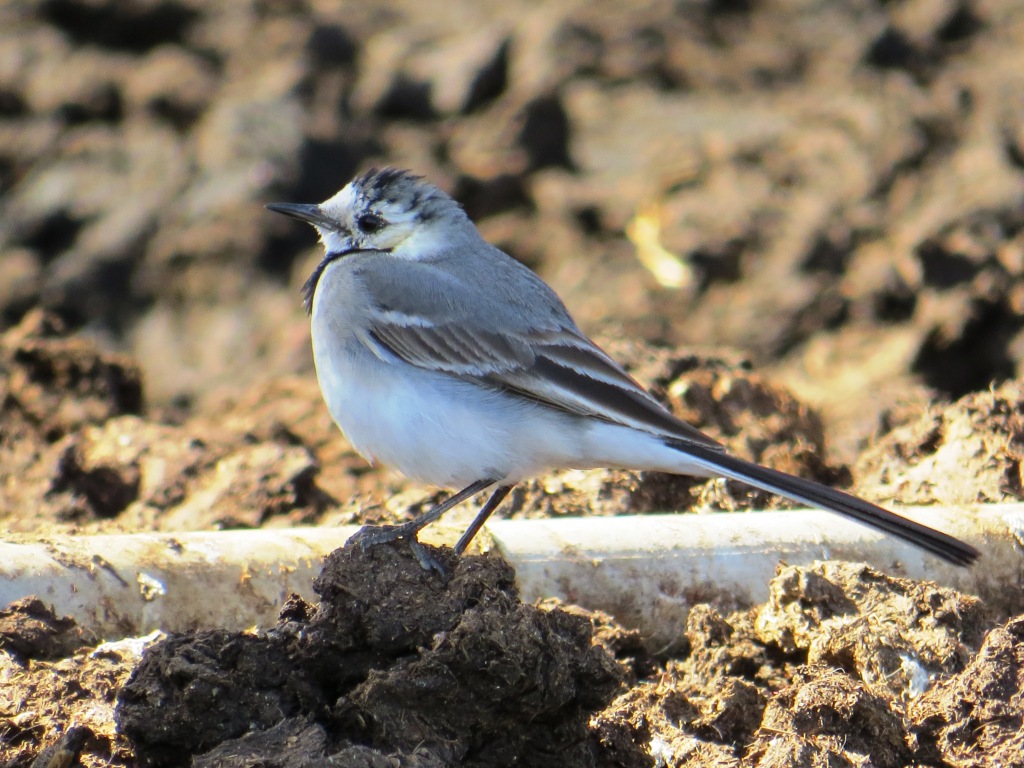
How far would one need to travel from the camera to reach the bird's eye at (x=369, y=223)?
6.39m

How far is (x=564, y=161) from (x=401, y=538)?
283 inches

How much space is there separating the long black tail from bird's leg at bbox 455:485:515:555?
0.94 meters

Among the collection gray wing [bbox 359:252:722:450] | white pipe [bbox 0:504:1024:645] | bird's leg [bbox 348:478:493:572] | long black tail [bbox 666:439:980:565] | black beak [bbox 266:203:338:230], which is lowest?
white pipe [bbox 0:504:1024:645]

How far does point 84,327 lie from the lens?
10.8 m

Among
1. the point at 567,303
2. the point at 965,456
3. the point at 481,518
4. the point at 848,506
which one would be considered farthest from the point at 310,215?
the point at 567,303

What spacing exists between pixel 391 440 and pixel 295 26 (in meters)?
7.45

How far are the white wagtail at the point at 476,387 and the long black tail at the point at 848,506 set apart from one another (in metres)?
0.01

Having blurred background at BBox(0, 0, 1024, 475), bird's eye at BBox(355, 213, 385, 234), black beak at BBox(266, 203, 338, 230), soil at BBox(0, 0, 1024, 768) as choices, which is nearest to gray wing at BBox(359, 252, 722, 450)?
bird's eye at BBox(355, 213, 385, 234)

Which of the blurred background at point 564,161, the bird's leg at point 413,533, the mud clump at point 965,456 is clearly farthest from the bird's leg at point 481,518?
the blurred background at point 564,161

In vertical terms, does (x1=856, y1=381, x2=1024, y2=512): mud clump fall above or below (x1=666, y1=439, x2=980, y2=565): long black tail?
below

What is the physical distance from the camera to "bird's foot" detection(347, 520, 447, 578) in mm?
4297

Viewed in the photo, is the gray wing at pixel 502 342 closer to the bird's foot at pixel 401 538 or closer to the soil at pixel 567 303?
the soil at pixel 567 303

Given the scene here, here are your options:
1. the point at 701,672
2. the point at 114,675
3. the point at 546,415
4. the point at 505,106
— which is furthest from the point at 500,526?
the point at 505,106

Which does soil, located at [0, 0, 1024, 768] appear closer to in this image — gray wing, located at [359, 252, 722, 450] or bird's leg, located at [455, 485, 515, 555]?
bird's leg, located at [455, 485, 515, 555]
